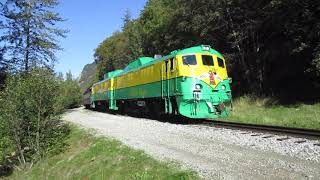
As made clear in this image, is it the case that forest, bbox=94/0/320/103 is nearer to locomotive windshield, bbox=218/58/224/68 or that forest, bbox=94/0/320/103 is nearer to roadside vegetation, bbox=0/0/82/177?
locomotive windshield, bbox=218/58/224/68

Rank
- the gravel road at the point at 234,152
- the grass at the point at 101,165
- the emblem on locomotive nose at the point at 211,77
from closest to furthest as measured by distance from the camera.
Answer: the gravel road at the point at 234,152, the grass at the point at 101,165, the emblem on locomotive nose at the point at 211,77

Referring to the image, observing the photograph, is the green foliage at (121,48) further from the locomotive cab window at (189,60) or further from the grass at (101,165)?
the grass at (101,165)

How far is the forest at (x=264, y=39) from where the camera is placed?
22.8 meters

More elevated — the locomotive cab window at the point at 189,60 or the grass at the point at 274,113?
the locomotive cab window at the point at 189,60


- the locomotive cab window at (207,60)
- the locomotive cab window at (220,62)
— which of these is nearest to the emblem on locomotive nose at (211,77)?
the locomotive cab window at (207,60)

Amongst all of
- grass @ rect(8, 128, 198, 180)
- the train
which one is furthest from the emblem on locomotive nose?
grass @ rect(8, 128, 198, 180)

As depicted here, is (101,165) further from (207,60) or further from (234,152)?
(207,60)

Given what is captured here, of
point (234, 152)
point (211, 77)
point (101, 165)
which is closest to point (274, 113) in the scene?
point (211, 77)

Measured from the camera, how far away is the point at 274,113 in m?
21.2

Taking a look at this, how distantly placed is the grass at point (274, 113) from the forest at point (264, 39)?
4.13 ft

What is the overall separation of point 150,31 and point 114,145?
124ft

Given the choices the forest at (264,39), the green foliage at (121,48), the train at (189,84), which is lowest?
the train at (189,84)

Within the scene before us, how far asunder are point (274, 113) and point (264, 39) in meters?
10.6

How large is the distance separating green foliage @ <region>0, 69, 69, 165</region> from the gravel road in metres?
5.72
